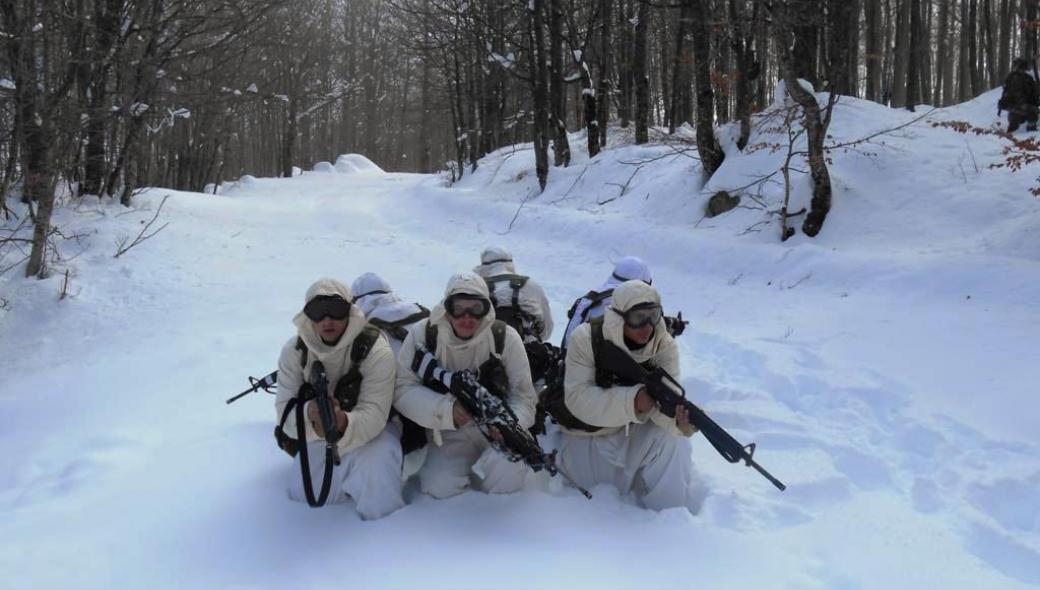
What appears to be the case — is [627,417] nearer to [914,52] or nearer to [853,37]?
[914,52]

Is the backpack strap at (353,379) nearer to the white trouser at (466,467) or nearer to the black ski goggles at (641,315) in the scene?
the white trouser at (466,467)

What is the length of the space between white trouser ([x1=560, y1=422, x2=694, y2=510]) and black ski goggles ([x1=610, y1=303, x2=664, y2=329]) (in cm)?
58

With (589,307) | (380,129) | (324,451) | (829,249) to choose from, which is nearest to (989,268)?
(829,249)

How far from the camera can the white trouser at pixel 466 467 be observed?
137 inches

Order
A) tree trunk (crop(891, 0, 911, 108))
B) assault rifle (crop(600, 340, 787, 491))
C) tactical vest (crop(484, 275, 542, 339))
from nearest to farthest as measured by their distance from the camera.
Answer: assault rifle (crop(600, 340, 787, 491))
tactical vest (crop(484, 275, 542, 339))
tree trunk (crop(891, 0, 911, 108))

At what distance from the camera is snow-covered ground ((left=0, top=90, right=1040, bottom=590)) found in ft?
9.91

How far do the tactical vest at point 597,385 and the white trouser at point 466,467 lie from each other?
360 mm

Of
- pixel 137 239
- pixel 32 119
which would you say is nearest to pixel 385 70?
pixel 137 239

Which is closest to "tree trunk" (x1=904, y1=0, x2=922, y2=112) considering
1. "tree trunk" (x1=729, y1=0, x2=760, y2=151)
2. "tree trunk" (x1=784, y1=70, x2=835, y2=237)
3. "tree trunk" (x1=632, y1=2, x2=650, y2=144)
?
"tree trunk" (x1=632, y1=2, x2=650, y2=144)

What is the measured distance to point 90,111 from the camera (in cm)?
859

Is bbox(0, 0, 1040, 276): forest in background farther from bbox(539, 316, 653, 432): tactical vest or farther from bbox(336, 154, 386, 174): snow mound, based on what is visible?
bbox(539, 316, 653, 432): tactical vest

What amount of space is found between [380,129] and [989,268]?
3954cm

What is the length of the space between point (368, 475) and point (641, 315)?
4.98 ft

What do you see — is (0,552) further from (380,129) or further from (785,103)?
(380,129)
